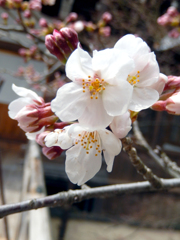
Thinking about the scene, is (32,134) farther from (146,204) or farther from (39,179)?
(146,204)

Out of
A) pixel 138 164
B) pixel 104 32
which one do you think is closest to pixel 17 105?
pixel 138 164

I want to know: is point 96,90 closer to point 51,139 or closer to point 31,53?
point 51,139

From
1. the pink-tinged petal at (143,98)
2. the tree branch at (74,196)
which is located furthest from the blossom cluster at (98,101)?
the tree branch at (74,196)

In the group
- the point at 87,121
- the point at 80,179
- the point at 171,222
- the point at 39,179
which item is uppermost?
the point at 87,121

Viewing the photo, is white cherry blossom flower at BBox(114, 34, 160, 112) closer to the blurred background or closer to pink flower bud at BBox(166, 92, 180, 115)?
pink flower bud at BBox(166, 92, 180, 115)

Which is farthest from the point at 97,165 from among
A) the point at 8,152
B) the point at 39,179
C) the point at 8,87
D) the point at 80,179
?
the point at 8,87

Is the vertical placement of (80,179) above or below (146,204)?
above

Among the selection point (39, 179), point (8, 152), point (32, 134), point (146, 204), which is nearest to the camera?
point (32, 134)

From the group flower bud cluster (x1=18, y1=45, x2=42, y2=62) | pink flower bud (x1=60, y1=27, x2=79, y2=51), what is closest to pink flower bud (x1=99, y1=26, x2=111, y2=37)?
flower bud cluster (x1=18, y1=45, x2=42, y2=62)
